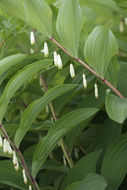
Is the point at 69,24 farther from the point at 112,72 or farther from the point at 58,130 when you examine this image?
the point at 58,130

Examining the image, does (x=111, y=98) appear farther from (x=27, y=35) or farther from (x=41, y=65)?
(x=27, y=35)

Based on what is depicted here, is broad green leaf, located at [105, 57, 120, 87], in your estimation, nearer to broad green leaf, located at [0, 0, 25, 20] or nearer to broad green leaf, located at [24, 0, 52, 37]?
broad green leaf, located at [24, 0, 52, 37]

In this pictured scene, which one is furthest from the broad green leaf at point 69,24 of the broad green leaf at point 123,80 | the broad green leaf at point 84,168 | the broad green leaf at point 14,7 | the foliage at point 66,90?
the broad green leaf at point 84,168

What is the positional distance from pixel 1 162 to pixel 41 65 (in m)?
0.43

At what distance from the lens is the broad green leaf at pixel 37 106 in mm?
1045

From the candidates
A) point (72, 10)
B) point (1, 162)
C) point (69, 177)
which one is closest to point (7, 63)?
point (72, 10)

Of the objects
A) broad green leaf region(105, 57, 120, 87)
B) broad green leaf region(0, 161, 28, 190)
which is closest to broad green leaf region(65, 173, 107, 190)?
broad green leaf region(0, 161, 28, 190)

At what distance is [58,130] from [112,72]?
1.00 ft

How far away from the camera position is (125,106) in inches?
38.1

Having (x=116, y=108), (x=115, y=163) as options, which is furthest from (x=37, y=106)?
(x=115, y=163)

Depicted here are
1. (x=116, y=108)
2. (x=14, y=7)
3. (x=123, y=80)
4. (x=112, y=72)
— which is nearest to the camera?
(x=116, y=108)

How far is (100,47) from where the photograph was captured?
3.44ft

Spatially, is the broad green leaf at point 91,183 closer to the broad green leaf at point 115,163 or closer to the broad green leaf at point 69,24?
the broad green leaf at point 115,163

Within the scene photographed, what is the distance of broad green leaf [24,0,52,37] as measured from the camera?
1.03 meters
